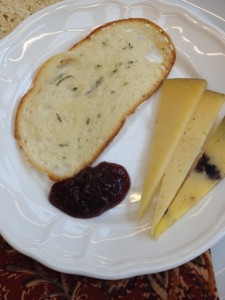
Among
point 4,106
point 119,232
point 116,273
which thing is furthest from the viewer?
point 4,106

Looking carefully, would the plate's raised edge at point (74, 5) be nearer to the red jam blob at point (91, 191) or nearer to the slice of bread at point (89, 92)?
the slice of bread at point (89, 92)

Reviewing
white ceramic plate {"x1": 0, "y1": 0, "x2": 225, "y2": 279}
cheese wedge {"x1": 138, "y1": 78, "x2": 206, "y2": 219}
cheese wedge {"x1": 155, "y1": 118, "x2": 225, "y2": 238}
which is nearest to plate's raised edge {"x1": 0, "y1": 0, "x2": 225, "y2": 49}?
white ceramic plate {"x1": 0, "y1": 0, "x2": 225, "y2": 279}

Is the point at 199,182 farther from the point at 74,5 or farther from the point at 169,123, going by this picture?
the point at 74,5

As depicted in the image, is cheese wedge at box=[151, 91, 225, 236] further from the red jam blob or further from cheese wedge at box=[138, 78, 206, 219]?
the red jam blob

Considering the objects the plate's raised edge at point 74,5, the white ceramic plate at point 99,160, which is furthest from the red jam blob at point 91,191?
the plate's raised edge at point 74,5

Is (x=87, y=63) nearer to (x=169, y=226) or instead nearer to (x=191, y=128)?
(x=191, y=128)

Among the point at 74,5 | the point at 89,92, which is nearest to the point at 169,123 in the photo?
the point at 89,92

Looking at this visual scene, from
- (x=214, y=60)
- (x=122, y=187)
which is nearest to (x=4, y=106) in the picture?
(x=122, y=187)

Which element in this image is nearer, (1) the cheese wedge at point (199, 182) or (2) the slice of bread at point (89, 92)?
(1) the cheese wedge at point (199, 182)
